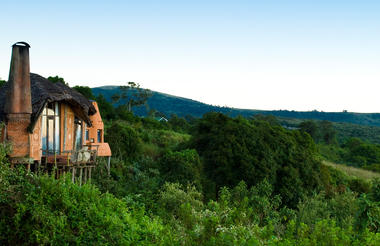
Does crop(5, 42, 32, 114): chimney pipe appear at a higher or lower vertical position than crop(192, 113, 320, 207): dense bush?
higher

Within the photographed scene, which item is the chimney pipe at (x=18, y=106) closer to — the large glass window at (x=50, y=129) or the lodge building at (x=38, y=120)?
the lodge building at (x=38, y=120)

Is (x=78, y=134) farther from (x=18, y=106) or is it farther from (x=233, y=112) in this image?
(x=233, y=112)

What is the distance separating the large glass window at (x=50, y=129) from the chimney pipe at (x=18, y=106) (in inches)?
71.2

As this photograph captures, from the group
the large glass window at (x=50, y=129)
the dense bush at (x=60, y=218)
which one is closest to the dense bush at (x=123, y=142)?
the large glass window at (x=50, y=129)

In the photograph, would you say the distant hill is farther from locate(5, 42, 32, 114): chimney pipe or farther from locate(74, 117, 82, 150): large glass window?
locate(5, 42, 32, 114): chimney pipe

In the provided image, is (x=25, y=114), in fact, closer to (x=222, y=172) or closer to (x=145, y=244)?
(x=145, y=244)

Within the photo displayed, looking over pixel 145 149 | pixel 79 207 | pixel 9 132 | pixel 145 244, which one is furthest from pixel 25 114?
pixel 145 149

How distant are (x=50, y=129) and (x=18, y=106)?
10.4 feet

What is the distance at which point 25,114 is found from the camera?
15.2 m

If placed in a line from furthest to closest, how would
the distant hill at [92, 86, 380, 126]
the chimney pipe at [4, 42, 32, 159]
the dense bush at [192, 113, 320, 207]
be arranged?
the distant hill at [92, 86, 380, 126], the dense bush at [192, 113, 320, 207], the chimney pipe at [4, 42, 32, 159]

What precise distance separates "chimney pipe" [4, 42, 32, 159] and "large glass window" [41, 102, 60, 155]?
1.81m

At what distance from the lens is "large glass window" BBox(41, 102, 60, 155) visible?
17.4 metres

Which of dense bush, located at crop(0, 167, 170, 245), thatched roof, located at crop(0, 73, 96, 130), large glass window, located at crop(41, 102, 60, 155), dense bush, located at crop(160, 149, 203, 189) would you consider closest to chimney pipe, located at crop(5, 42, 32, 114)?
thatched roof, located at crop(0, 73, 96, 130)

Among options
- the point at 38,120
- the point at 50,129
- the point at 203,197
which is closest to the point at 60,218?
the point at 38,120
